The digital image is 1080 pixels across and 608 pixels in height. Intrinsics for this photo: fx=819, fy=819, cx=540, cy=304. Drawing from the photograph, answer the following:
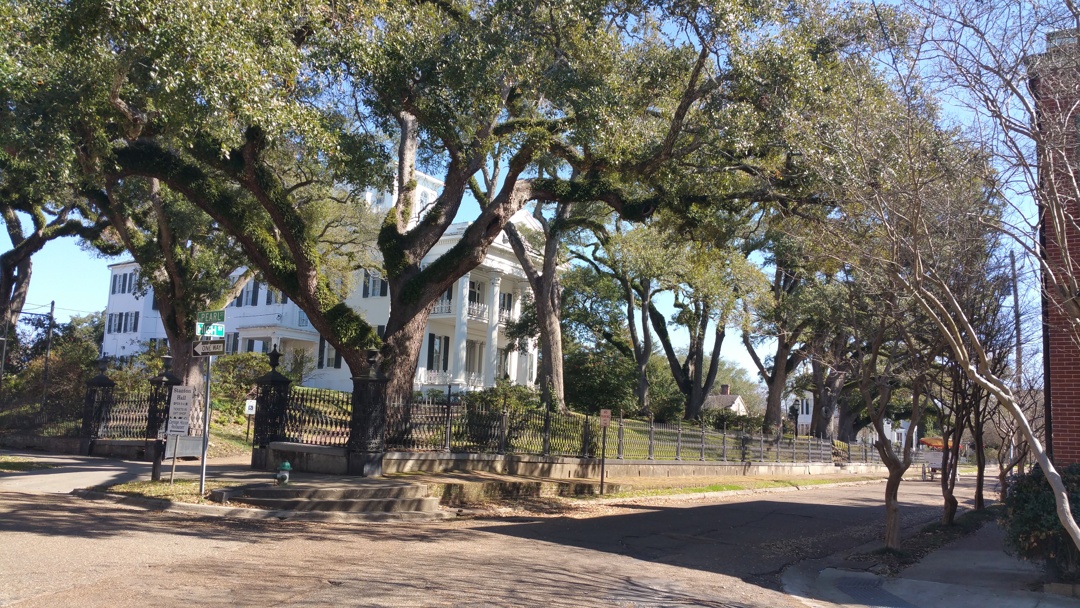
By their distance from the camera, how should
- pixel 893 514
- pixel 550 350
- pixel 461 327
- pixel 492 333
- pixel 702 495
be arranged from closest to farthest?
pixel 893 514 < pixel 702 495 < pixel 550 350 < pixel 461 327 < pixel 492 333

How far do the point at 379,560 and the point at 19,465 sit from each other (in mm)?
11805

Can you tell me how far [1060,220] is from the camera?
804 centimetres

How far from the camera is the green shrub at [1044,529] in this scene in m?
9.43

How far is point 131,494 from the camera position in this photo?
43.9 ft

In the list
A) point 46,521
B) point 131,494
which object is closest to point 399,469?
point 131,494

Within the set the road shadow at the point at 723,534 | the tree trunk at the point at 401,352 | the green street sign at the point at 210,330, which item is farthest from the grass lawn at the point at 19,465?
the road shadow at the point at 723,534

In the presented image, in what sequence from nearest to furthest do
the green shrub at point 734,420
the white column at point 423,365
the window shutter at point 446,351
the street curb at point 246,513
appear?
the street curb at point 246,513, the white column at point 423,365, the green shrub at point 734,420, the window shutter at point 446,351

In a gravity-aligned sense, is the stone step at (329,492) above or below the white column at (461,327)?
below

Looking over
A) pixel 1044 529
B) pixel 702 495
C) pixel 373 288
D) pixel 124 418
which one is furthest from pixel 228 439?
pixel 1044 529

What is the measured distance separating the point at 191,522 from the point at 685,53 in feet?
37.0

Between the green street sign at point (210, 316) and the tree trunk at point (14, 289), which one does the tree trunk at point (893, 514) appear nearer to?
the green street sign at point (210, 316)

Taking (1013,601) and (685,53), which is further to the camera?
(685,53)

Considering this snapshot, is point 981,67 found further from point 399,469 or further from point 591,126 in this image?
point 399,469

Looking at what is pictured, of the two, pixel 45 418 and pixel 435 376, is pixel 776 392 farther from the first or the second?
pixel 45 418
